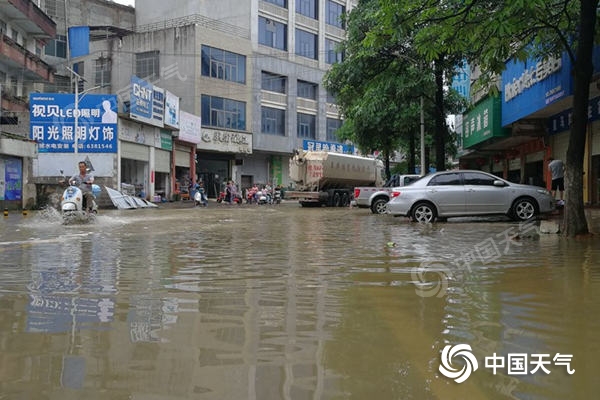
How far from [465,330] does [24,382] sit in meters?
2.80

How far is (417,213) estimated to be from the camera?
1459 centimetres

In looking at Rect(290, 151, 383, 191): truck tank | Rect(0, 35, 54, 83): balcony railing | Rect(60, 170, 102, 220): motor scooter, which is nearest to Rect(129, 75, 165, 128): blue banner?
Rect(0, 35, 54, 83): balcony railing

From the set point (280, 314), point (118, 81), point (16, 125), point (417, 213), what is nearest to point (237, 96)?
point (118, 81)

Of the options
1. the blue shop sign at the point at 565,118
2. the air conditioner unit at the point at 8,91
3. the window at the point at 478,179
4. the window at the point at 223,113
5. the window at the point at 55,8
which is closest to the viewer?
the window at the point at 478,179

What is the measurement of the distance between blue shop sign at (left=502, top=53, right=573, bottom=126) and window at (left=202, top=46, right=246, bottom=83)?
25.3 meters

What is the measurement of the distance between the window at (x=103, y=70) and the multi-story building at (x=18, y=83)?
24.2 feet

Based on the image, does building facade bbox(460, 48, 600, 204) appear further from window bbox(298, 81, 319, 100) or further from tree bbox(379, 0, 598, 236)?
window bbox(298, 81, 319, 100)

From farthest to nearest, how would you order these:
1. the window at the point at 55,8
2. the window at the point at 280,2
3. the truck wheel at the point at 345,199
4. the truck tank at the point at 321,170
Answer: the window at the point at 280,2
the window at the point at 55,8
the truck wheel at the point at 345,199
the truck tank at the point at 321,170

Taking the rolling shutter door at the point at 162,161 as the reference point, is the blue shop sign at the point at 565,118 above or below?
above

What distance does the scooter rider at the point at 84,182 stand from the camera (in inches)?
551

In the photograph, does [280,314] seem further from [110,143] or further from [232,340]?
[110,143]

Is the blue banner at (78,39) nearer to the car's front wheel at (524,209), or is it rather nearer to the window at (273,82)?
the window at (273,82)

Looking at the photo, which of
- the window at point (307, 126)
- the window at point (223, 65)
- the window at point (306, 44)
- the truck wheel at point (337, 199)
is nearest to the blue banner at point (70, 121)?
the truck wheel at point (337, 199)

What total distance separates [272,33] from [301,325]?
153ft
